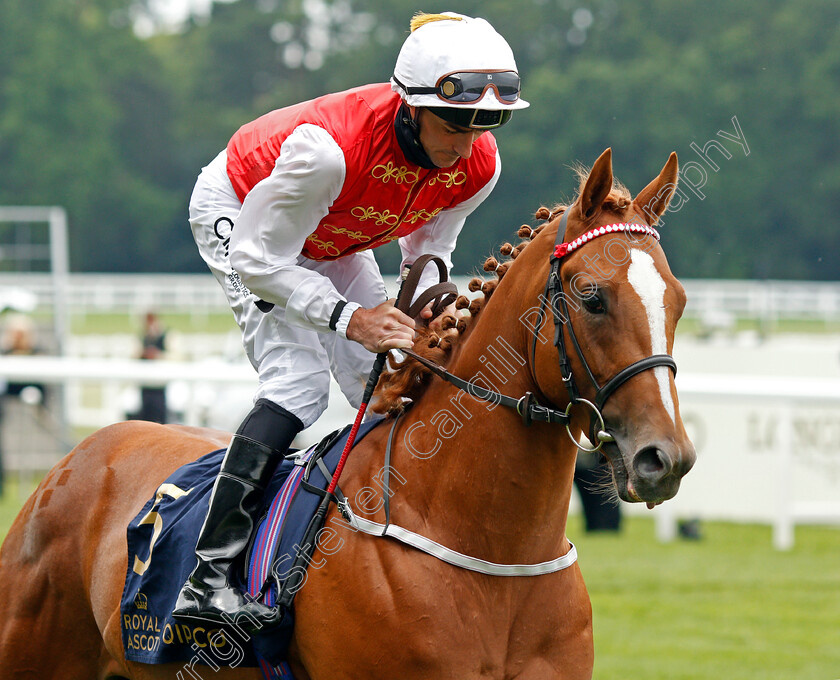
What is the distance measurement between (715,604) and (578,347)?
5185 millimetres

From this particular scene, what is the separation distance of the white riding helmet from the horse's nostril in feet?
3.33

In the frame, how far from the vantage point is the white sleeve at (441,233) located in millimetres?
3656

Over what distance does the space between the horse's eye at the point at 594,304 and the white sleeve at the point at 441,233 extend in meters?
1.09

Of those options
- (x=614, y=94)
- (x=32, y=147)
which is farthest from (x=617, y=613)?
(x=32, y=147)

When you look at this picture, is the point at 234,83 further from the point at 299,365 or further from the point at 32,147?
the point at 299,365

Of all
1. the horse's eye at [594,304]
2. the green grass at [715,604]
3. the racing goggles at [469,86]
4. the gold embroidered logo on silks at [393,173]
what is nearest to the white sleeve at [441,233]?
the gold embroidered logo on silks at [393,173]

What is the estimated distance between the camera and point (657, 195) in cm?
280

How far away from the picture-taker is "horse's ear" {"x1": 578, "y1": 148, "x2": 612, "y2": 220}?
263 centimetres

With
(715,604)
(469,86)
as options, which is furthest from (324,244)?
(715,604)

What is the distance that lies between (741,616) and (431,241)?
426 centimetres

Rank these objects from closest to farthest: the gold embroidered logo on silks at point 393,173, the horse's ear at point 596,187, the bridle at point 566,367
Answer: the bridle at point 566,367 → the horse's ear at point 596,187 → the gold embroidered logo on silks at point 393,173

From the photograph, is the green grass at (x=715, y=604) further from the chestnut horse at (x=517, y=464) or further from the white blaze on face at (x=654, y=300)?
the white blaze on face at (x=654, y=300)

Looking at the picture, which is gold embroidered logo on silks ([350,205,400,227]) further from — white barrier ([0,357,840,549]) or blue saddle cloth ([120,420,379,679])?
white barrier ([0,357,840,549])

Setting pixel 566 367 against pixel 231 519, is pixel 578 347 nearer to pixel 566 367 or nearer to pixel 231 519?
pixel 566 367
